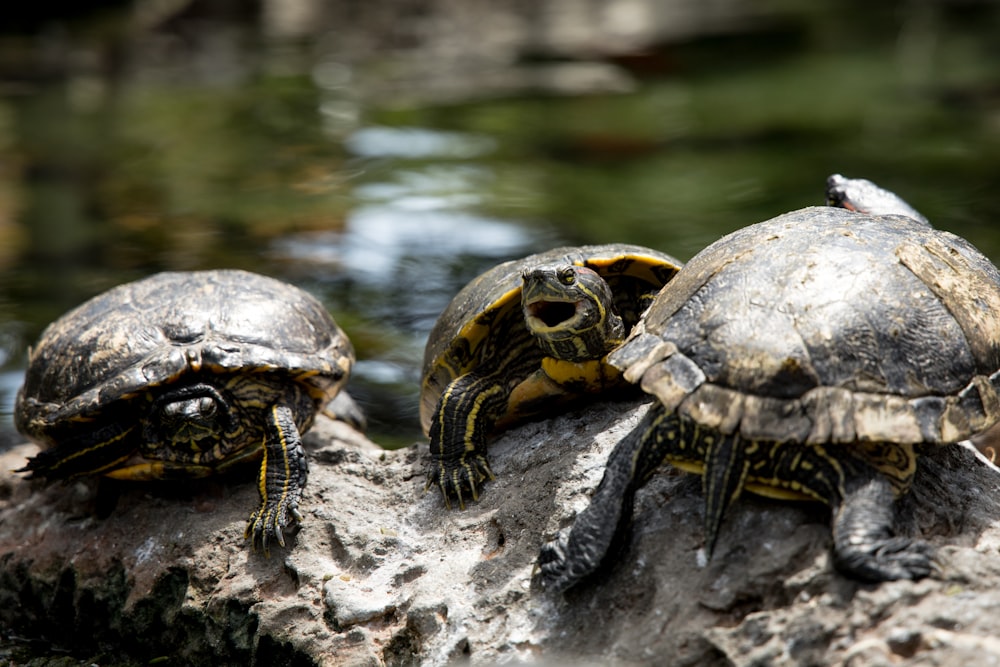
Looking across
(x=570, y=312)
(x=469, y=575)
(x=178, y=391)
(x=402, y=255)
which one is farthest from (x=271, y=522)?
(x=402, y=255)

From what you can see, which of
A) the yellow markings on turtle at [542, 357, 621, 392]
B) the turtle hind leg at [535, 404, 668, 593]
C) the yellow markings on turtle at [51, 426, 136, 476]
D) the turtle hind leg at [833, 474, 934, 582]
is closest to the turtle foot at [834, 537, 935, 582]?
the turtle hind leg at [833, 474, 934, 582]

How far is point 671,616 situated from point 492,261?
602 cm

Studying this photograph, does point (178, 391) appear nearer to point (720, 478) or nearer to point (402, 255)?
point (720, 478)

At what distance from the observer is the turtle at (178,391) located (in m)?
4.38

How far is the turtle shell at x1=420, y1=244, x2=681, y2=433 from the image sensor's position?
4453 mm

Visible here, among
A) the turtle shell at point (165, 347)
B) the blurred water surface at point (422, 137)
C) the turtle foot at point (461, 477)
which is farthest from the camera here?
the blurred water surface at point (422, 137)

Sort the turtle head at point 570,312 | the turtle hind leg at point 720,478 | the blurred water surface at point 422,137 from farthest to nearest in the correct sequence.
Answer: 1. the blurred water surface at point 422,137
2. the turtle head at point 570,312
3. the turtle hind leg at point 720,478

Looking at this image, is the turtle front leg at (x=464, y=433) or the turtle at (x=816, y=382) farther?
the turtle front leg at (x=464, y=433)

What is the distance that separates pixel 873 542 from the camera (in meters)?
2.95

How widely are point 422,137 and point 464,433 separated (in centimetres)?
930

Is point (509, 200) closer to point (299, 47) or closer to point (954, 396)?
point (954, 396)

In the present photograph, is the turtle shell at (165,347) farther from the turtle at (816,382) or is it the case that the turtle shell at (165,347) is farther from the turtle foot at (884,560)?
the turtle foot at (884,560)

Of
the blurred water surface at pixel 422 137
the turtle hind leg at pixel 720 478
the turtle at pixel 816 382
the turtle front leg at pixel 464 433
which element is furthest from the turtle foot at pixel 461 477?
the blurred water surface at pixel 422 137

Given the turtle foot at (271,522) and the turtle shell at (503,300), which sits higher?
the turtle shell at (503,300)
